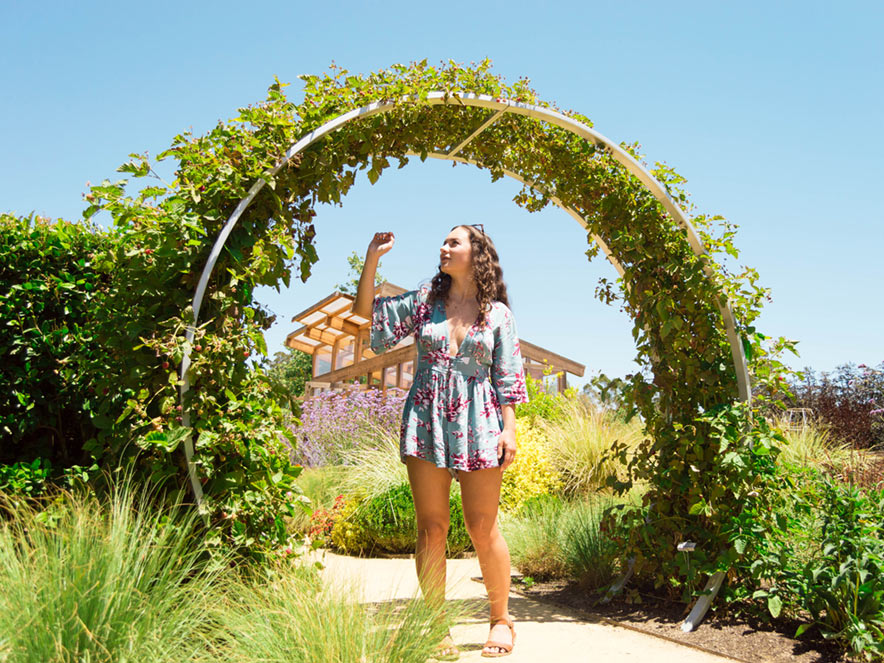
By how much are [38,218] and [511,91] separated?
2.52 meters

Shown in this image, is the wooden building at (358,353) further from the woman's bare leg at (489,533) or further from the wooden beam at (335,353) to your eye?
the woman's bare leg at (489,533)

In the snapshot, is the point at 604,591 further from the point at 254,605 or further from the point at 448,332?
the point at 254,605

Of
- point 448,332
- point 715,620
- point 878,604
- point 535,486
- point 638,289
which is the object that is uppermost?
point 638,289

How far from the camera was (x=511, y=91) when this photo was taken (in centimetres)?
333

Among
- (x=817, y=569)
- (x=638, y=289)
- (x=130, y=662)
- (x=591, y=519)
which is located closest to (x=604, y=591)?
(x=591, y=519)

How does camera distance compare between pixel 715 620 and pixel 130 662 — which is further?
pixel 715 620

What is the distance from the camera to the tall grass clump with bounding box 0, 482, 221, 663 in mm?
1729

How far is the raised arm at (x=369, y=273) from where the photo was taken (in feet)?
9.05

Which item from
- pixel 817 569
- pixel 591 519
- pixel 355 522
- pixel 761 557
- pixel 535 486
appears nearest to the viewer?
pixel 817 569

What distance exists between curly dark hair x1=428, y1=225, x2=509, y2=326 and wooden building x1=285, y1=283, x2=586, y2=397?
21.6 ft

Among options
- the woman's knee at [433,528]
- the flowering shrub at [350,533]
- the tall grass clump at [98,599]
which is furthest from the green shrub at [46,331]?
the flowering shrub at [350,533]

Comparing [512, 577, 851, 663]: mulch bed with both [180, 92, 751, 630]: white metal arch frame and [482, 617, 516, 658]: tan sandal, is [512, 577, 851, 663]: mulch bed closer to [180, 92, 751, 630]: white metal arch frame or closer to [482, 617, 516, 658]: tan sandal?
[180, 92, 751, 630]: white metal arch frame

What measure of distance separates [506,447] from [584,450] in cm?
368

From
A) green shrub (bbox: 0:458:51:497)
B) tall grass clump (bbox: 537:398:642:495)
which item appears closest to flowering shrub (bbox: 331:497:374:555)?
tall grass clump (bbox: 537:398:642:495)
